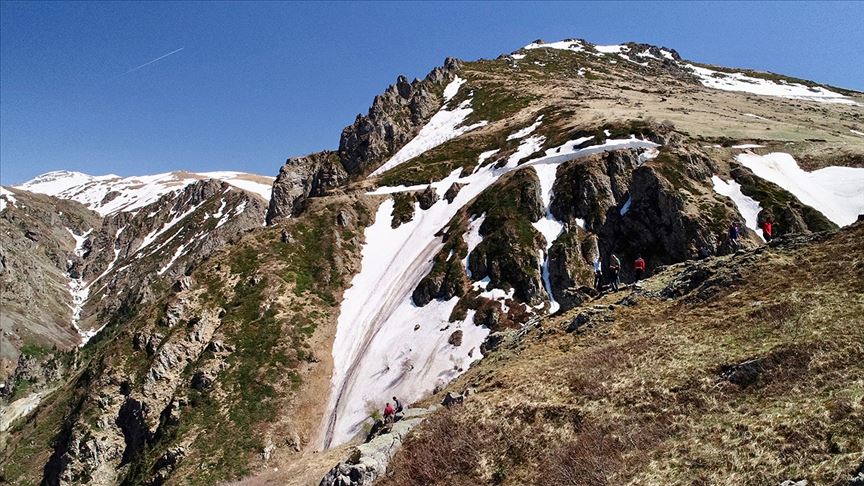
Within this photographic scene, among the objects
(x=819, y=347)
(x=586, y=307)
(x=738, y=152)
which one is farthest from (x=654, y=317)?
(x=738, y=152)

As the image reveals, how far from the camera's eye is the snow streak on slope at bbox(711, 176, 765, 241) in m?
61.8

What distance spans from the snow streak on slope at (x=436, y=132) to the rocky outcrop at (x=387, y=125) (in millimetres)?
3299

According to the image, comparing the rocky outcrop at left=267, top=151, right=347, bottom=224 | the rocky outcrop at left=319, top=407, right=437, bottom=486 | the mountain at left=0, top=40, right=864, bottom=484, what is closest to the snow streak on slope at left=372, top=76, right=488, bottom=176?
the mountain at left=0, top=40, right=864, bottom=484

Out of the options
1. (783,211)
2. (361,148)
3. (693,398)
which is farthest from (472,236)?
(361,148)

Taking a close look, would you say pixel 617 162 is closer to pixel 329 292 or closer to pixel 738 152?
pixel 738 152

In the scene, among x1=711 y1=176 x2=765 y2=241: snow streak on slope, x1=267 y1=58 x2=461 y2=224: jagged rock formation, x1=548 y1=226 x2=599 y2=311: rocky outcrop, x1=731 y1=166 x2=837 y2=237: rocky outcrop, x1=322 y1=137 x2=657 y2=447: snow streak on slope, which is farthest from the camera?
x1=267 y1=58 x2=461 y2=224: jagged rock formation

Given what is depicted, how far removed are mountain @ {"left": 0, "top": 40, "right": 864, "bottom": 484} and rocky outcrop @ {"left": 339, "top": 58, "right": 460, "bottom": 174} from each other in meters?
1.23

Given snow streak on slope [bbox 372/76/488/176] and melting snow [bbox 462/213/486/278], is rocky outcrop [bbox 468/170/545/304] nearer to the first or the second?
melting snow [bbox 462/213/486/278]

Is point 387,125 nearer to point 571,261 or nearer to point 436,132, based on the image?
point 436,132

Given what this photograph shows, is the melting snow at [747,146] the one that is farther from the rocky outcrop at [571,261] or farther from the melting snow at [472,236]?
the melting snow at [472,236]

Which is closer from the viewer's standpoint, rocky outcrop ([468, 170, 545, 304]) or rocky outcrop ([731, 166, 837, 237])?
rocky outcrop ([731, 166, 837, 237])

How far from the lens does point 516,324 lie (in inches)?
2290

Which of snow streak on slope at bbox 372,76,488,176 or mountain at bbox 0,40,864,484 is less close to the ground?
snow streak on slope at bbox 372,76,488,176

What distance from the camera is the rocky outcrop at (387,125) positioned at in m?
137
